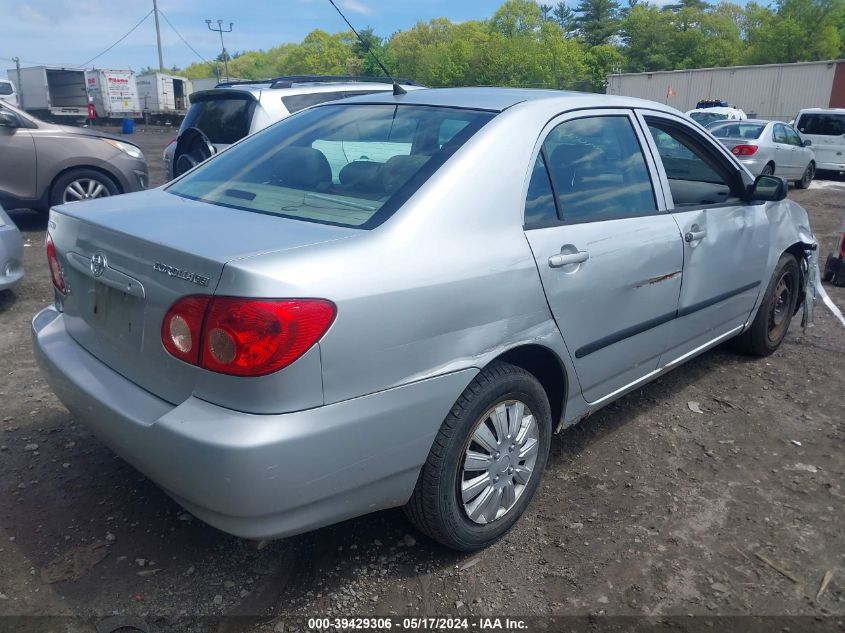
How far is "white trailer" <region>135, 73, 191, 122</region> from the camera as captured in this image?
3791cm

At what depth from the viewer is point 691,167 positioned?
171 inches

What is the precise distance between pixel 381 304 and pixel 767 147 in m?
13.9

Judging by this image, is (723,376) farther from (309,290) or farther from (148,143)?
(148,143)

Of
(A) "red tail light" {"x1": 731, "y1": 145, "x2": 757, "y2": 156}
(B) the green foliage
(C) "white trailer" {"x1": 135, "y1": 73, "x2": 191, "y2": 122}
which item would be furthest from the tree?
(A) "red tail light" {"x1": 731, "y1": 145, "x2": 757, "y2": 156}

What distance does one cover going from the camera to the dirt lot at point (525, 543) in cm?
242

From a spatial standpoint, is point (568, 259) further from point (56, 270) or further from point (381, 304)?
point (56, 270)

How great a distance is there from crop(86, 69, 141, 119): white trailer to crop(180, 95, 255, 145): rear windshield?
105 feet

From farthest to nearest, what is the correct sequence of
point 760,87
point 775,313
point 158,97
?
point 158,97 → point 760,87 → point 775,313

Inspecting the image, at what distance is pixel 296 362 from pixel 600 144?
193 centimetres

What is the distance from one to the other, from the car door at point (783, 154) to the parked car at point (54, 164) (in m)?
12.1

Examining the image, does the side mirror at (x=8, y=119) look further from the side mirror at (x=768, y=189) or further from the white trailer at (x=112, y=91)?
the white trailer at (x=112, y=91)

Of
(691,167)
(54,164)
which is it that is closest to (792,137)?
(691,167)

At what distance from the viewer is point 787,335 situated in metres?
5.28

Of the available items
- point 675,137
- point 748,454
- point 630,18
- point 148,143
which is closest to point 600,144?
point 675,137
